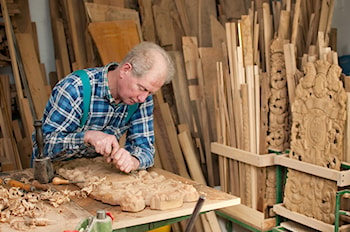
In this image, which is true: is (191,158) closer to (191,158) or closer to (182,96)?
(191,158)

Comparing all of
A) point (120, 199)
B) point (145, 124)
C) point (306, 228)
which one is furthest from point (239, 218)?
point (120, 199)

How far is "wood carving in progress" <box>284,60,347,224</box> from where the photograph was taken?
10.8 feet

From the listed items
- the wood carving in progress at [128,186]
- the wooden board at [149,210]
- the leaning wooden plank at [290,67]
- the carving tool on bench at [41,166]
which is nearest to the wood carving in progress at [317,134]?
the leaning wooden plank at [290,67]

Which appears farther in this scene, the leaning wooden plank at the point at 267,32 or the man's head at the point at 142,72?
the leaning wooden plank at the point at 267,32

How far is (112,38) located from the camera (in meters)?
4.64

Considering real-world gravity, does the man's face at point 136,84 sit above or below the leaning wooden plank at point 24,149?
above

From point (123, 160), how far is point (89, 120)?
437mm

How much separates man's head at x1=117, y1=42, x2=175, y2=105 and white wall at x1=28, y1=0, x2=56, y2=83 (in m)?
2.52

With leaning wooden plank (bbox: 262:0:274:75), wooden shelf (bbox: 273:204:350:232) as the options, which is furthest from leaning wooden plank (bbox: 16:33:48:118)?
wooden shelf (bbox: 273:204:350:232)

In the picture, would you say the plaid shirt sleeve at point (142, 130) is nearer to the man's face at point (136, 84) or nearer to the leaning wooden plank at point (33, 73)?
the man's face at point (136, 84)

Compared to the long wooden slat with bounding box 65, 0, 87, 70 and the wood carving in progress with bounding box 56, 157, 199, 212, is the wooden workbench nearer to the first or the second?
the wood carving in progress with bounding box 56, 157, 199, 212

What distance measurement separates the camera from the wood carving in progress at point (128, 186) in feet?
7.84

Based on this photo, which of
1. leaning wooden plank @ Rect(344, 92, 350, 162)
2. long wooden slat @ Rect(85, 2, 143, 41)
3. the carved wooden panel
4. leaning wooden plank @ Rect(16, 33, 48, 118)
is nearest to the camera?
leaning wooden plank @ Rect(344, 92, 350, 162)

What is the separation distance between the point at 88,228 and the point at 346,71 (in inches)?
122
